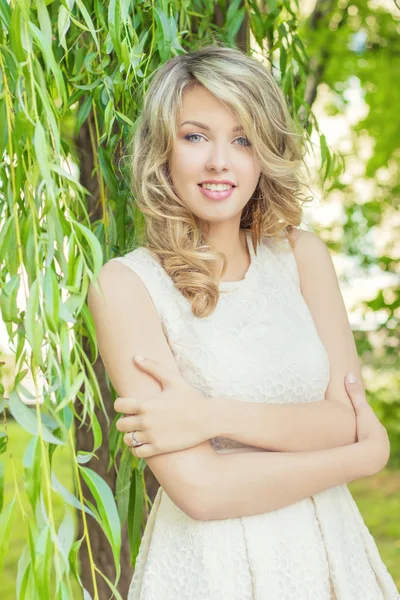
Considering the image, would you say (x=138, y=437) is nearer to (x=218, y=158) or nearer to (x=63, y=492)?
(x=63, y=492)

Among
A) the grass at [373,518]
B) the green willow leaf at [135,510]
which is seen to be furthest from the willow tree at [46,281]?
the grass at [373,518]

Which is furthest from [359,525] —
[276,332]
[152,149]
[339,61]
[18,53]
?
[339,61]

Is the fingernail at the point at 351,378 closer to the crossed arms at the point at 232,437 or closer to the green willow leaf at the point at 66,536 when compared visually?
the crossed arms at the point at 232,437

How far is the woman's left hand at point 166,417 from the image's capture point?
1.49 m

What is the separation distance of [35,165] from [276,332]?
0.68 meters

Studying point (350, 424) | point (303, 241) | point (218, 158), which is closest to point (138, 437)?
point (350, 424)

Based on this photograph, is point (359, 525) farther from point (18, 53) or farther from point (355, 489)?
point (355, 489)

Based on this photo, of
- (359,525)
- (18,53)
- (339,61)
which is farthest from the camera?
(339,61)

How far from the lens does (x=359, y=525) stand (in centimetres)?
175

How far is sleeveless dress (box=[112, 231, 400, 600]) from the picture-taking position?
5.18 ft

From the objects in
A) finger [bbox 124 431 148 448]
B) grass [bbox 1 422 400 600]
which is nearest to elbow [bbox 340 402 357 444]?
finger [bbox 124 431 148 448]

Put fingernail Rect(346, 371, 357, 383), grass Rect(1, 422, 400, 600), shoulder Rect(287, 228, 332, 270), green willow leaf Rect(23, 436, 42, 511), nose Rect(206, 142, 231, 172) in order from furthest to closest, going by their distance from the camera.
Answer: grass Rect(1, 422, 400, 600)
shoulder Rect(287, 228, 332, 270)
fingernail Rect(346, 371, 357, 383)
nose Rect(206, 142, 231, 172)
green willow leaf Rect(23, 436, 42, 511)

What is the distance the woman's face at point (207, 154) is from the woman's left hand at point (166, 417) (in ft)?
1.20

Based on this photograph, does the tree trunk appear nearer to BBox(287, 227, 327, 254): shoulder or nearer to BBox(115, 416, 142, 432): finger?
BBox(287, 227, 327, 254): shoulder
